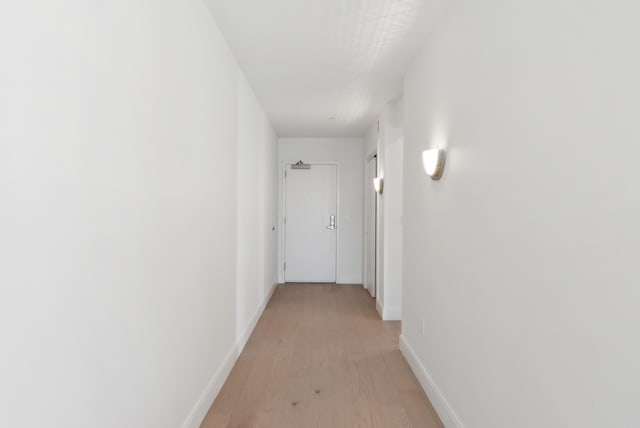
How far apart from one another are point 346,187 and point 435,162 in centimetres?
446

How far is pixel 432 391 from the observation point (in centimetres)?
273

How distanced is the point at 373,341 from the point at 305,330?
0.74 m

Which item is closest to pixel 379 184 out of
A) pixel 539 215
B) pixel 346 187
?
pixel 346 187

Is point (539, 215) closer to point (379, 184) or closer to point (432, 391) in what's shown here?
point (432, 391)

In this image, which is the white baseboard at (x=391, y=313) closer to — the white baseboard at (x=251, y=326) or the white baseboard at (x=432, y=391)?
the white baseboard at (x=432, y=391)

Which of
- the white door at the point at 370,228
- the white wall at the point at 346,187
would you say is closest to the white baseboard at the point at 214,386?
the white door at the point at 370,228

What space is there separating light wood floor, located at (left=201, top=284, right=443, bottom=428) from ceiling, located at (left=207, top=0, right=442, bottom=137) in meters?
2.43

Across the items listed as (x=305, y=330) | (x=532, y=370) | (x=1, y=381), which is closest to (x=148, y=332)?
(x=1, y=381)

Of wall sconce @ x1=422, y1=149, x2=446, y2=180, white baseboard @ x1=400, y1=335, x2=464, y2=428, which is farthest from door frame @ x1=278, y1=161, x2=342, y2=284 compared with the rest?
wall sconce @ x1=422, y1=149, x2=446, y2=180

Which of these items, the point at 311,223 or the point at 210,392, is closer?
the point at 210,392

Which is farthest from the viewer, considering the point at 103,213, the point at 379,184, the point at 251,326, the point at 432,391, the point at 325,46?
the point at 379,184

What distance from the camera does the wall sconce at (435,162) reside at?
2.59 meters

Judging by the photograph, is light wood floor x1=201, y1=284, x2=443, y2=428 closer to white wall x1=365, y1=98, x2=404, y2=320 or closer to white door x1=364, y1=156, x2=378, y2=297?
white wall x1=365, y1=98, x2=404, y2=320

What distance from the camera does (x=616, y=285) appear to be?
1.09m
